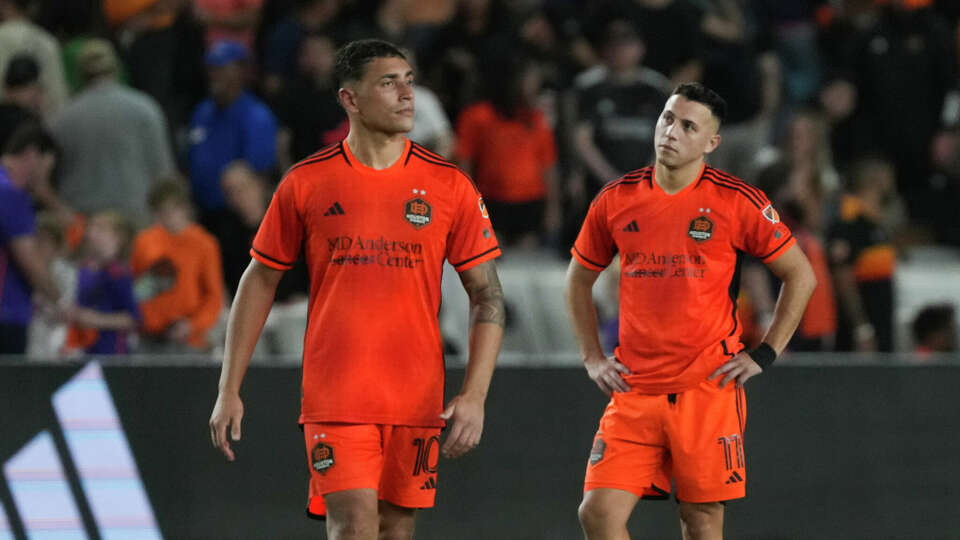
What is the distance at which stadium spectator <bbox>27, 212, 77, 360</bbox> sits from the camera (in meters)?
10.0

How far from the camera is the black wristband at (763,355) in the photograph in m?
6.62

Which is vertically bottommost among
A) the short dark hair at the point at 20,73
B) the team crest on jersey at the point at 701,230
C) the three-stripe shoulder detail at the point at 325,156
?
the team crest on jersey at the point at 701,230

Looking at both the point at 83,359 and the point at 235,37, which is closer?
the point at 83,359

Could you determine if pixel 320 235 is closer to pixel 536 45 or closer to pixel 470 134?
pixel 470 134

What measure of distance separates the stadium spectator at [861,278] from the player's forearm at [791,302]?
14.5 ft

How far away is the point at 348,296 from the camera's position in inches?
238

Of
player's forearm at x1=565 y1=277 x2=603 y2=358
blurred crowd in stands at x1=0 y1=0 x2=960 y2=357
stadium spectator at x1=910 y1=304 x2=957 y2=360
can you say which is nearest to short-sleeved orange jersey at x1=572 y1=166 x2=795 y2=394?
player's forearm at x1=565 y1=277 x2=603 y2=358

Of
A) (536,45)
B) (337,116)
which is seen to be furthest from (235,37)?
(536,45)

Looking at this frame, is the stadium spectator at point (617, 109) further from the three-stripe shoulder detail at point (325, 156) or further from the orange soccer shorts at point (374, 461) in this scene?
the orange soccer shorts at point (374, 461)

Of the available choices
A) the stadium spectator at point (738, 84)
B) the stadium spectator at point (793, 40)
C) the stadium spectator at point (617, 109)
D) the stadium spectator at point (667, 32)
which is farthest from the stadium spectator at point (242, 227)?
the stadium spectator at point (793, 40)

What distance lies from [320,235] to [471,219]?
586 mm

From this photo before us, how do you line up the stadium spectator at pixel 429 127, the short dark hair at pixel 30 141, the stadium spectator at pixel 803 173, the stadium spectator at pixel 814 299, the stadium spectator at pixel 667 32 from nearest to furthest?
the short dark hair at pixel 30 141 → the stadium spectator at pixel 814 299 → the stadium spectator at pixel 803 173 → the stadium spectator at pixel 429 127 → the stadium spectator at pixel 667 32

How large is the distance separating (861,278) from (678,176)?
480 cm

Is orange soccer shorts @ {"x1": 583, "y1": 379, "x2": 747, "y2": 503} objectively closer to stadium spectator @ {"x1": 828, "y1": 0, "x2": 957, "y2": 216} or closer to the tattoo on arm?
the tattoo on arm
